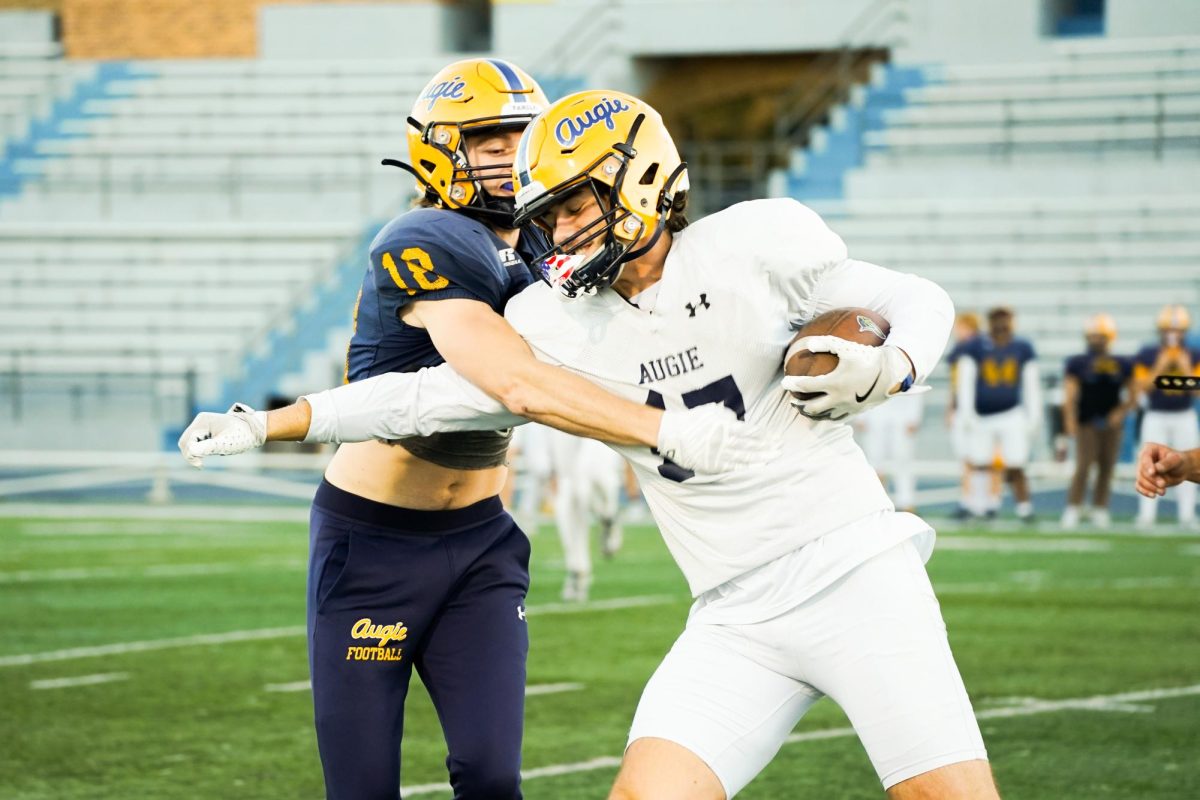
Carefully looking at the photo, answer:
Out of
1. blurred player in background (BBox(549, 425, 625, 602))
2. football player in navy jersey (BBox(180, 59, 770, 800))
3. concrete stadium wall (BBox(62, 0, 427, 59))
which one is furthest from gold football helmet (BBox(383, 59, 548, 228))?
concrete stadium wall (BBox(62, 0, 427, 59))

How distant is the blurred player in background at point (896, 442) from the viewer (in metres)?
16.8

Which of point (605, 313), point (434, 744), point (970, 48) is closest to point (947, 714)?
point (605, 313)

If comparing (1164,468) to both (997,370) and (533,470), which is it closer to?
(533,470)

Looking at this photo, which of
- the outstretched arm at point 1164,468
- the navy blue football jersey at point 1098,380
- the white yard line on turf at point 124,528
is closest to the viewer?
the outstretched arm at point 1164,468

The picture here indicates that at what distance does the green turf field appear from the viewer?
6320mm

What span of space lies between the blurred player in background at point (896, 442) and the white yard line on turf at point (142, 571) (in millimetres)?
5925

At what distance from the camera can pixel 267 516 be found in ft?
57.4

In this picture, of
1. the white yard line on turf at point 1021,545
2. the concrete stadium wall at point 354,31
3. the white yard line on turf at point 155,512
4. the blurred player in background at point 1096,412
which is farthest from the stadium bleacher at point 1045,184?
the white yard line on turf at point 155,512

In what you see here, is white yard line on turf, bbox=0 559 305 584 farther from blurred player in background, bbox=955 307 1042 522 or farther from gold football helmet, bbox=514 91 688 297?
gold football helmet, bbox=514 91 688 297

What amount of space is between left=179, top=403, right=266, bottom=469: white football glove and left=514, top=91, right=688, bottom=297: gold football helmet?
0.67m

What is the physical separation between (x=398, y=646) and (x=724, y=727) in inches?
37.4

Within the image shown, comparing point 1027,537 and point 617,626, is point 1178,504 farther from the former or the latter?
point 617,626

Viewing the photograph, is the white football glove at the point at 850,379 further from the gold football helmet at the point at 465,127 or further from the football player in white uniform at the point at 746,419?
the gold football helmet at the point at 465,127

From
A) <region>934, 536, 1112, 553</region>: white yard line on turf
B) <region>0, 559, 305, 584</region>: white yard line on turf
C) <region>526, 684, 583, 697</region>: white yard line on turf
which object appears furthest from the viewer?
<region>934, 536, 1112, 553</region>: white yard line on turf
